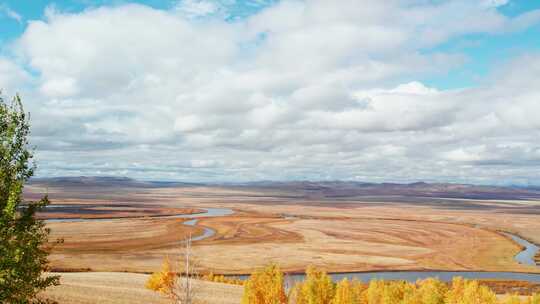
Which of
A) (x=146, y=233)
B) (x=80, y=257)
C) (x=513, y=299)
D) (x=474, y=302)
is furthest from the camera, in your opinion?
(x=146, y=233)

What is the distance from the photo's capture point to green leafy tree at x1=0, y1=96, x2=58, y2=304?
18.8 metres

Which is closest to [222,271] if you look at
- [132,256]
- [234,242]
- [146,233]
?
[132,256]

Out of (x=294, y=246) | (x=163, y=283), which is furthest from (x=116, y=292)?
(x=294, y=246)

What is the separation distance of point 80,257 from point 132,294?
219ft

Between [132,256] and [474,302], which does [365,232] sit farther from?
[474,302]

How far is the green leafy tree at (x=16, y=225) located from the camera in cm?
1881

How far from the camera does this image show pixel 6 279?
1866cm

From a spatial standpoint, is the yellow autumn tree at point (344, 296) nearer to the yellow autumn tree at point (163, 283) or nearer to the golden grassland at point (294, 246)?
the yellow autumn tree at point (163, 283)

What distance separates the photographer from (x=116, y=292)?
4775 centimetres

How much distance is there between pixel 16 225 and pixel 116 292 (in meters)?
30.7

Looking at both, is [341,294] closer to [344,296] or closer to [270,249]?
[344,296]

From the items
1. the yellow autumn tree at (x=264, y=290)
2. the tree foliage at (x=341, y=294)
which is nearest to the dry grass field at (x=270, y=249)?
the yellow autumn tree at (x=264, y=290)

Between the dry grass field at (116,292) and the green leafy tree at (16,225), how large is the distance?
73.8 ft

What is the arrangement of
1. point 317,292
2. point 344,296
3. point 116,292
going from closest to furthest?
point 116,292 < point 317,292 < point 344,296
